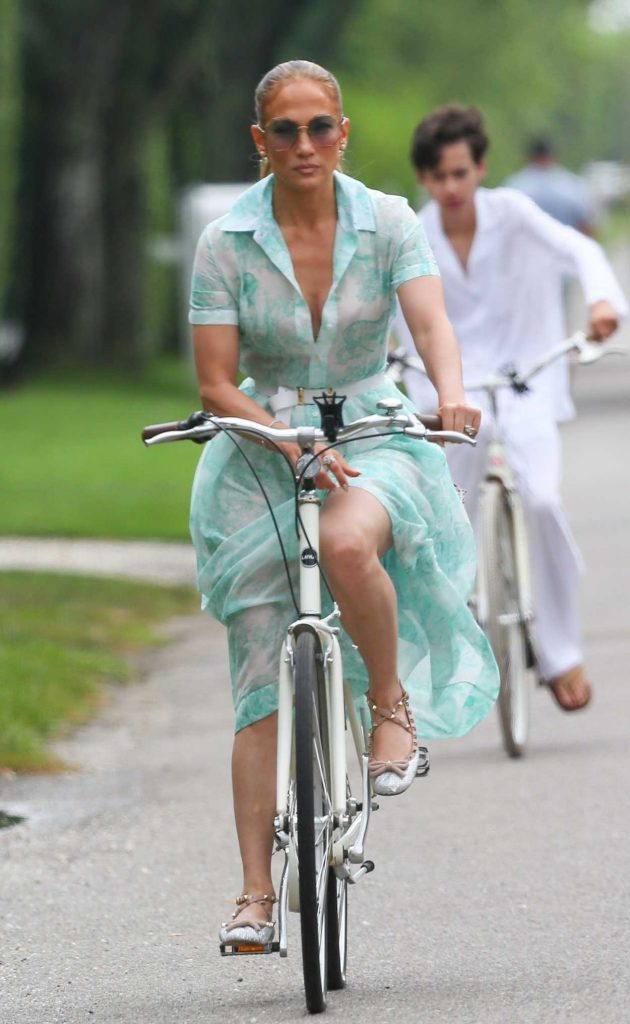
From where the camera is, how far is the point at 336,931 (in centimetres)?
511

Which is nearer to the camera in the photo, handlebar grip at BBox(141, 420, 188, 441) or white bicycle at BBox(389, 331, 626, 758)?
handlebar grip at BBox(141, 420, 188, 441)

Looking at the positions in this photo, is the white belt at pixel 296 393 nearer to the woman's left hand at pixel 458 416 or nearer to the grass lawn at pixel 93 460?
the woman's left hand at pixel 458 416

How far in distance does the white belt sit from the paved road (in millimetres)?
1248

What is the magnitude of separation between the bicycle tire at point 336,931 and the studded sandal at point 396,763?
0.71 feet

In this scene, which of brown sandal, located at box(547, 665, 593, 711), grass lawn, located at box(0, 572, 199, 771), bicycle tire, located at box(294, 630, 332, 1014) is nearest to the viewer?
bicycle tire, located at box(294, 630, 332, 1014)

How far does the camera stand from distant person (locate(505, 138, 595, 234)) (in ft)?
66.8

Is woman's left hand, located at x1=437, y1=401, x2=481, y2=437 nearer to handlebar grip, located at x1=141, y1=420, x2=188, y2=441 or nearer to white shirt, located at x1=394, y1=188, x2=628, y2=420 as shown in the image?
handlebar grip, located at x1=141, y1=420, x2=188, y2=441

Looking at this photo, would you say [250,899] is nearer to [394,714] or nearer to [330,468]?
[394,714]

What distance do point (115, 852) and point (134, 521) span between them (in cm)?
838

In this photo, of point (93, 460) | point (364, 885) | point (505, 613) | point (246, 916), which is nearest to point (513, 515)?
point (505, 613)

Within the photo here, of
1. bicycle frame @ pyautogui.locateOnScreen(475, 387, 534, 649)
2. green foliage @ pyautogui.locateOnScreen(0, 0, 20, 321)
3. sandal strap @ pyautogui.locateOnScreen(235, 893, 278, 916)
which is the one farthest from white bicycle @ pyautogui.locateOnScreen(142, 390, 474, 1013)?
green foliage @ pyautogui.locateOnScreen(0, 0, 20, 321)

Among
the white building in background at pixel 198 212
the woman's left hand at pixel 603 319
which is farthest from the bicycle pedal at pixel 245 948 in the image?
the white building in background at pixel 198 212

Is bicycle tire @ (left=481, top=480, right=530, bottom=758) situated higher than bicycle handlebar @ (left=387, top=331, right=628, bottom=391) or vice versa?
bicycle handlebar @ (left=387, top=331, right=628, bottom=391)

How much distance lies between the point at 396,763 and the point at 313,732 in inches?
13.8
